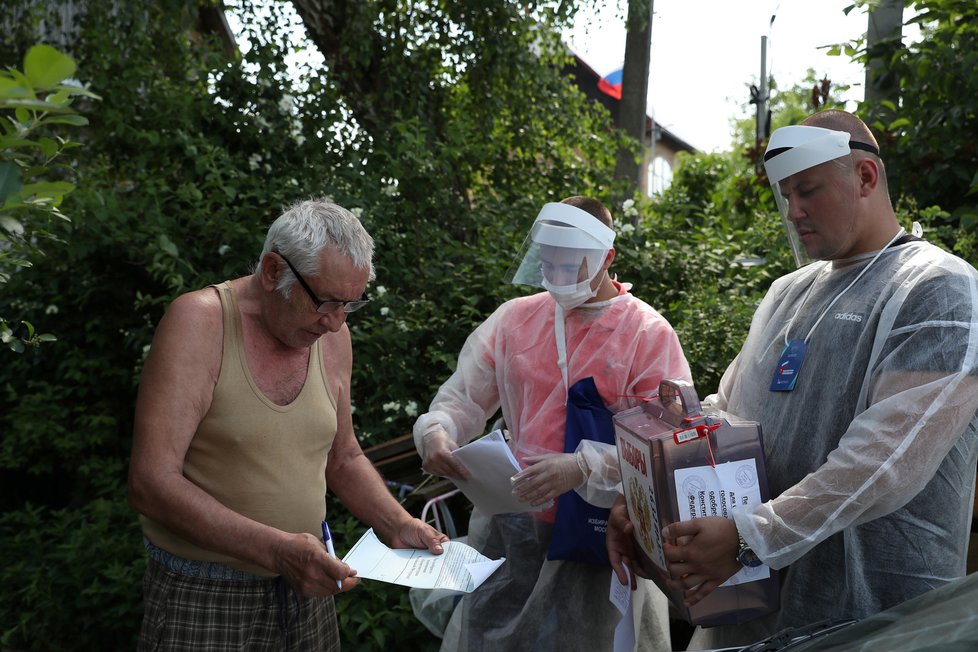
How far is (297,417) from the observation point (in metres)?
2.38

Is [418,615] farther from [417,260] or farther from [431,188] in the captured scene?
[431,188]

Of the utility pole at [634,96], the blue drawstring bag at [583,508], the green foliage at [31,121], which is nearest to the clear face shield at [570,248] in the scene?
the blue drawstring bag at [583,508]

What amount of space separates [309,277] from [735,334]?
2598mm

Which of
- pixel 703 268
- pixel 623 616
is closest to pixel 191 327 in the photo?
pixel 623 616

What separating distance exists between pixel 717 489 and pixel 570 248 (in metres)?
1.09

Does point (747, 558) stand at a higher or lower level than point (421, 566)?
higher

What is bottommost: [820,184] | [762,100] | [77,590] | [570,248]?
[77,590]

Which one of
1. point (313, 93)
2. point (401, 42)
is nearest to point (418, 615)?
point (313, 93)

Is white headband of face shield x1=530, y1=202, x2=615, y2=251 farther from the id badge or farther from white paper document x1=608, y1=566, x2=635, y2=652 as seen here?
white paper document x1=608, y1=566, x2=635, y2=652

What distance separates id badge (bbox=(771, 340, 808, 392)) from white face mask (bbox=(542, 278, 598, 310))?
0.75 metres

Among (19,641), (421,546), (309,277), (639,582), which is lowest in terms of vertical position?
(19,641)

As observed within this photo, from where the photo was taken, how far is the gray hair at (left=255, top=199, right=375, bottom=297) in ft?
7.58

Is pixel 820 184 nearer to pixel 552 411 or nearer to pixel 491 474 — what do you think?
pixel 552 411

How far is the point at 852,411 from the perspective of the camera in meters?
2.10
